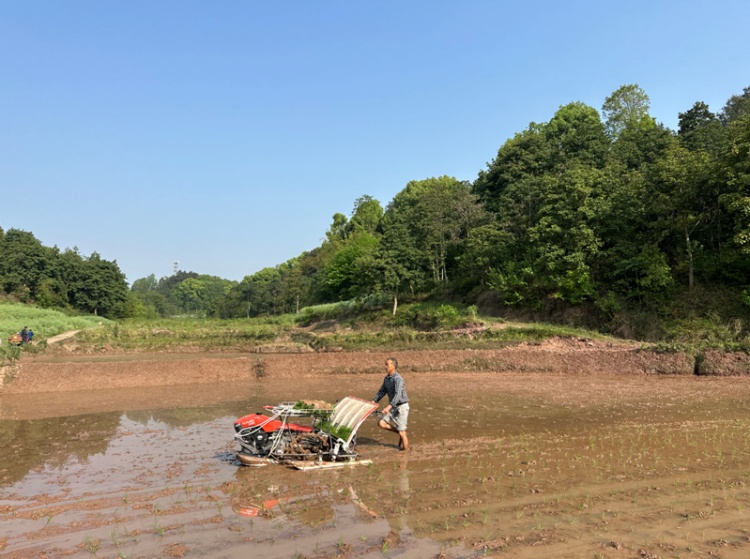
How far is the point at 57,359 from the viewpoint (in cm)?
2562

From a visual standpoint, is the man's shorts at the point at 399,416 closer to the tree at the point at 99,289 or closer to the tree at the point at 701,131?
the tree at the point at 701,131

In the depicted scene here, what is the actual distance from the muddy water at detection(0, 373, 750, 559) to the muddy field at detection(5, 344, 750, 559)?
0.10 feet

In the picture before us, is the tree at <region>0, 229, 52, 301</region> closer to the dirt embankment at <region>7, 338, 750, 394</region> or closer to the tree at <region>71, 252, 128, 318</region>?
the tree at <region>71, 252, 128, 318</region>

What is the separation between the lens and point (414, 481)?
8000 millimetres

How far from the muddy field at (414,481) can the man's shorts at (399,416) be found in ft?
2.01

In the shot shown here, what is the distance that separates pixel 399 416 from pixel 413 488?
226 centimetres

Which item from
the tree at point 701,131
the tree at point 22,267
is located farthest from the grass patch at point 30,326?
the tree at point 701,131

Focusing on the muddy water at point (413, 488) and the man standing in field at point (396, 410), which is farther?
the man standing in field at point (396, 410)

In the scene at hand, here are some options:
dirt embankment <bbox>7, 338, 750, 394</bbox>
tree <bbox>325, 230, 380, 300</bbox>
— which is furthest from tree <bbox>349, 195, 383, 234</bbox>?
dirt embankment <bbox>7, 338, 750, 394</bbox>

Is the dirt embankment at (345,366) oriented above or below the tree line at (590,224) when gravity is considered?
below

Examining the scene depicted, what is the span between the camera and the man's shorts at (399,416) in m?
9.85

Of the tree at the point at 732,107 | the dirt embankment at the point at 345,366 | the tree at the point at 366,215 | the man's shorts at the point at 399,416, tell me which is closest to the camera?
the man's shorts at the point at 399,416

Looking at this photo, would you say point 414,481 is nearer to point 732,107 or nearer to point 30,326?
point 30,326

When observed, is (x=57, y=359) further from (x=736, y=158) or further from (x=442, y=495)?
(x=736, y=158)
